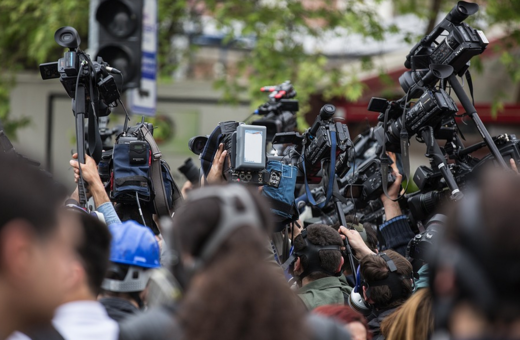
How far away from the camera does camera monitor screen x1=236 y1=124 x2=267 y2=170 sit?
461 centimetres

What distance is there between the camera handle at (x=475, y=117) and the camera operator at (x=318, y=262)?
42.0 inches

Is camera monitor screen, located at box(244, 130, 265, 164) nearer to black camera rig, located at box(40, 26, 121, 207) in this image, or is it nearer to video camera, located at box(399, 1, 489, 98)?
black camera rig, located at box(40, 26, 121, 207)

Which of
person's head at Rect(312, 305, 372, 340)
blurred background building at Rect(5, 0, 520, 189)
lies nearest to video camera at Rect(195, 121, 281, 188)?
person's head at Rect(312, 305, 372, 340)

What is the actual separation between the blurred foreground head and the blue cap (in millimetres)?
1328

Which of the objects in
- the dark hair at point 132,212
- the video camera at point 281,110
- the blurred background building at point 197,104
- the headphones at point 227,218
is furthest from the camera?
the blurred background building at point 197,104

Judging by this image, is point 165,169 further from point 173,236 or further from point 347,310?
point 173,236

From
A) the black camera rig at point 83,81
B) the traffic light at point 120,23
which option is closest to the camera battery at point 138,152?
the black camera rig at point 83,81

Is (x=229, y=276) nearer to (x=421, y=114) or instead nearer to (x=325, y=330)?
(x=325, y=330)

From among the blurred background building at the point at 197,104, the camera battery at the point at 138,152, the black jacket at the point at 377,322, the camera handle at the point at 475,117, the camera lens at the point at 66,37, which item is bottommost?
the black jacket at the point at 377,322

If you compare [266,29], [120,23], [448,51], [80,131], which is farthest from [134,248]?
[266,29]

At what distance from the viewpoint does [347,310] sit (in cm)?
310

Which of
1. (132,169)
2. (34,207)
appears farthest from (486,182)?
(132,169)

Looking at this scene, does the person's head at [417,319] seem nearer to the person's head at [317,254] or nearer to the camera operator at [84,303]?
the camera operator at [84,303]

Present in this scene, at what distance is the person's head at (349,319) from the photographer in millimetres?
3057
